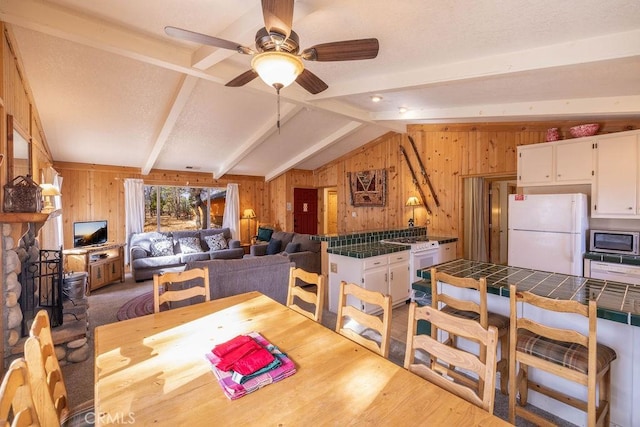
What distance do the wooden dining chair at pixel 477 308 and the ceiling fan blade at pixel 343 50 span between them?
1.52m

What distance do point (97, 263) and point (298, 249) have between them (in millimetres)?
3352

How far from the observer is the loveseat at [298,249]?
16.0ft

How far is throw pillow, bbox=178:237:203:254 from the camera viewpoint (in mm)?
6127

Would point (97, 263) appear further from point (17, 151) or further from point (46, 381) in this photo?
point (46, 381)

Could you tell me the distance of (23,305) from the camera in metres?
2.60

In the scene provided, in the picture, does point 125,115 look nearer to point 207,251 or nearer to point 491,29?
point 207,251

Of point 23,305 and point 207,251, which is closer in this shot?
point 23,305

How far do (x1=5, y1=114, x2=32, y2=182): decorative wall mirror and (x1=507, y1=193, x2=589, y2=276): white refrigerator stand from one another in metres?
5.49

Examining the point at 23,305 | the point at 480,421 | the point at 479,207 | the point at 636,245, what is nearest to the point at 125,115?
the point at 23,305

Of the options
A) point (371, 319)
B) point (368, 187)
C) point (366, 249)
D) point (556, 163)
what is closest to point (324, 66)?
point (366, 249)

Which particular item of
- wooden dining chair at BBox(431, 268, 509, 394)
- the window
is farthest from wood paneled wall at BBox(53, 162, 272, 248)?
wooden dining chair at BBox(431, 268, 509, 394)

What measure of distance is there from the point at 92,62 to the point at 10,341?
278cm

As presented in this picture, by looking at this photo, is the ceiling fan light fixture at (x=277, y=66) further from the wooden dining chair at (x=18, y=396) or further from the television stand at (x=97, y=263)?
the television stand at (x=97, y=263)

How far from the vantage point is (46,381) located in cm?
104
